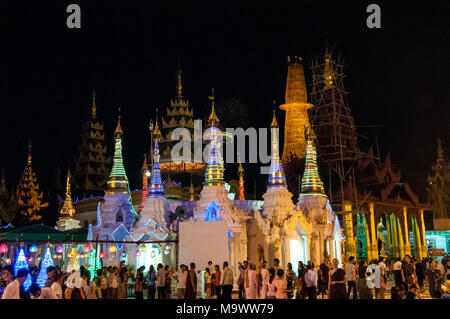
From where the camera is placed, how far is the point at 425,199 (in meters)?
50.2

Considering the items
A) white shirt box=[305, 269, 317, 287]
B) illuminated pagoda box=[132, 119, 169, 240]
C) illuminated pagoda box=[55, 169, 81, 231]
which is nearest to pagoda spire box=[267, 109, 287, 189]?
illuminated pagoda box=[132, 119, 169, 240]

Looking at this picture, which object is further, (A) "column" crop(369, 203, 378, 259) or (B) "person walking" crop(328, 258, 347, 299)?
(A) "column" crop(369, 203, 378, 259)

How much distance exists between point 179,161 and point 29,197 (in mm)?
15341

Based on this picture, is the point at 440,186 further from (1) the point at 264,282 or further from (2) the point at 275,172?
(1) the point at 264,282

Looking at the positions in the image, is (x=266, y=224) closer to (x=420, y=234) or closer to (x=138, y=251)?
(x=138, y=251)

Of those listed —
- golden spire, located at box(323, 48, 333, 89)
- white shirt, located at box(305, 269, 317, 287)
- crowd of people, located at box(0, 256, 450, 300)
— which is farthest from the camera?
golden spire, located at box(323, 48, 333, 89)

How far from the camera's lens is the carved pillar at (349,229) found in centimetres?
3575

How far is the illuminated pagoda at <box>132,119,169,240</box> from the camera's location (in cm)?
2970

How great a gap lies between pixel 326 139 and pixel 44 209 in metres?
26.9

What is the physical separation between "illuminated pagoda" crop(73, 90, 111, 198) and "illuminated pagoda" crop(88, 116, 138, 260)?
73.2 feet

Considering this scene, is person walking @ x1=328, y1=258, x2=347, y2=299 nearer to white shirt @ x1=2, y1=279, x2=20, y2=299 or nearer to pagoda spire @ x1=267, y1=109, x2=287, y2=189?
white shirt @ x1=2, y1=279, x2=20, y2=299

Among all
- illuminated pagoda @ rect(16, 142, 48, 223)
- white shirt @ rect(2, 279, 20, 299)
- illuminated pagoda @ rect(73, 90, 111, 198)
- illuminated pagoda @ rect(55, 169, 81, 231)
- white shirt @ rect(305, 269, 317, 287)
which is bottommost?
white shirt @ rect(2, 279, 20, 299)

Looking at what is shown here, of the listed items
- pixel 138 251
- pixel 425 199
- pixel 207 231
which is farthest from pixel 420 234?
pixel 207 231
